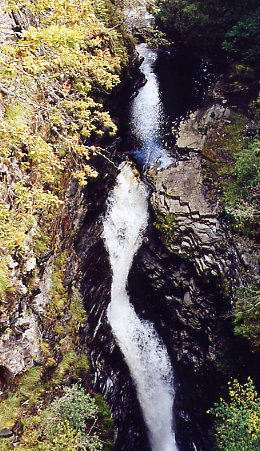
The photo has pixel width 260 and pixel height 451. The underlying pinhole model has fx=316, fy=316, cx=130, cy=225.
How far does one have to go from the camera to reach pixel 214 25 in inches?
536

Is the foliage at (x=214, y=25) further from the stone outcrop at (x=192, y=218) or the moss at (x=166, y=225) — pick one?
the moss at (x=166, y=225)

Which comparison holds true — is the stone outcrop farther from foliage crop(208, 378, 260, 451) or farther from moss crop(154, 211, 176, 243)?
foliage crop(208, 378, 260, 451)

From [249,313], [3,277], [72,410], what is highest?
[3,277]

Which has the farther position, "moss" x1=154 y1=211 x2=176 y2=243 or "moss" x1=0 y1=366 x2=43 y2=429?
"moss" x1=154 y1=211 x2=176 y2=243

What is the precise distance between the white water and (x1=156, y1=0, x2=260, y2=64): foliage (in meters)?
7.79

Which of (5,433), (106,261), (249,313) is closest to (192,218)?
(106,261)

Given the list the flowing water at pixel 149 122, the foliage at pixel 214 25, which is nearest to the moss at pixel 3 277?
the flowing water at pixel 149 122

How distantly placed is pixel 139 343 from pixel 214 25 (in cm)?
1331

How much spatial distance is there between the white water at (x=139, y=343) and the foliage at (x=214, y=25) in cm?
779

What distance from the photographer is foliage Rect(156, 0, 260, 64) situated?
11.9 metres

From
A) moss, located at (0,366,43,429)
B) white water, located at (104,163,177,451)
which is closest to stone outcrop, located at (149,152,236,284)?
white water, located at (104,163,177,451)

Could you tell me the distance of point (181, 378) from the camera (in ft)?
25.3

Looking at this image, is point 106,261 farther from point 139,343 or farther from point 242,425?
point 242,425

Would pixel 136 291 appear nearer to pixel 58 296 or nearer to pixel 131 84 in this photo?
pixel 58 296
